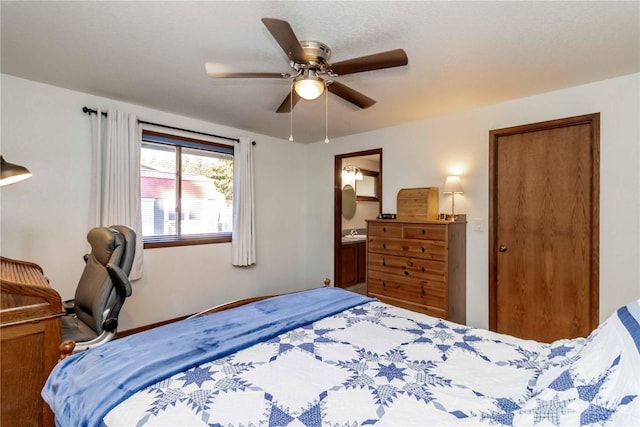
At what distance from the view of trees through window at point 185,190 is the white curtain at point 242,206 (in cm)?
14

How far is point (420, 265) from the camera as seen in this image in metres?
3.21

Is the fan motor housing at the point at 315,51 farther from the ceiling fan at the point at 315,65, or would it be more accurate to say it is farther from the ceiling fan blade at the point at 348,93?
the ceiling fan blade at the point at 348,93

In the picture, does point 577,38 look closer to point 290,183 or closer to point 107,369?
point 107,369

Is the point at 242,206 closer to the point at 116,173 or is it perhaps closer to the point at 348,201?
the point at 116,173

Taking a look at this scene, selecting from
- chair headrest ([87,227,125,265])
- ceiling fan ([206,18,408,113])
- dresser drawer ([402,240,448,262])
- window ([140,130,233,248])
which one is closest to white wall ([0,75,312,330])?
window ([140,130,233,248])

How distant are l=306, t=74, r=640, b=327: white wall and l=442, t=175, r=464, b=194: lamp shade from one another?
139 mm

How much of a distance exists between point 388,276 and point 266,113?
2.27 metres

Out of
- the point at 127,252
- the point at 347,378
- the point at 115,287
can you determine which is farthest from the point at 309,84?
the point at 115,287

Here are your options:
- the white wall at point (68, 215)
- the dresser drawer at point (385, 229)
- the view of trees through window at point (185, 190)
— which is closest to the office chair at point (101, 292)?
the white wall at point (68, 215)

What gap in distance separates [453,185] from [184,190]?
305 cm

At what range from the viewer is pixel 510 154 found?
310 cm

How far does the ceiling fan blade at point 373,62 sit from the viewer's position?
1.67m

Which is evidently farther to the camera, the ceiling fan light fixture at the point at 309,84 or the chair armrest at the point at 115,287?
the chair armrest at the point at 115,287

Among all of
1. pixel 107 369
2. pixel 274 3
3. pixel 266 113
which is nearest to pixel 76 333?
pixel 107 369
